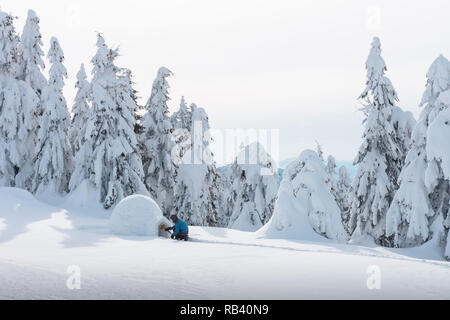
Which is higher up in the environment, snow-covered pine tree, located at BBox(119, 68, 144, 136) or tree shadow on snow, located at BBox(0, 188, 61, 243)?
snow-covered pine tree, located at BBox(119, 68, 144, 136)

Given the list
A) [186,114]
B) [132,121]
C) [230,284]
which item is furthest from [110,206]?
[230,284]

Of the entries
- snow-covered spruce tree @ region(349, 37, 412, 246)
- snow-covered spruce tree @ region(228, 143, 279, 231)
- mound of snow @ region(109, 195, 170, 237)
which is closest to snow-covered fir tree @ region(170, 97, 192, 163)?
snow-covered spruce tree @ region(228, 143, 279, 231)

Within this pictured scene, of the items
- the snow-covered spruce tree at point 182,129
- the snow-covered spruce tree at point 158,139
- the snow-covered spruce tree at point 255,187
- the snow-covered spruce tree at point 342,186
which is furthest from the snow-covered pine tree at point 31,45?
the snow-covered spruce tree at point 342,186

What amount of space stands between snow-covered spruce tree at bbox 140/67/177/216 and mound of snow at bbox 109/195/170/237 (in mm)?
14291

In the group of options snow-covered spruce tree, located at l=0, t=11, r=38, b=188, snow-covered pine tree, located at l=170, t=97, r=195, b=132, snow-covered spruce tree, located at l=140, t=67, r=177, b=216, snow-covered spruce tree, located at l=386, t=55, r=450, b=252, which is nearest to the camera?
snow-covered spruce tree, located at l=386, t=55, r=450, b=252

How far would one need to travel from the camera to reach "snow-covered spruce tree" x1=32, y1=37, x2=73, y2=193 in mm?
29438

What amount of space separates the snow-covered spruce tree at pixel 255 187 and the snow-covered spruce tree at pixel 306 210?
8003 millimetres

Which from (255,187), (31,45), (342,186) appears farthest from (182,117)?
(342,186)

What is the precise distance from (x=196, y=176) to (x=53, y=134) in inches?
395

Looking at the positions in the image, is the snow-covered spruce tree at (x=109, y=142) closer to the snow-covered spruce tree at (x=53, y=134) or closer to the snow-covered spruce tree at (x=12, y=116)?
the snow-covered spruce tree at (x=53, y=134)

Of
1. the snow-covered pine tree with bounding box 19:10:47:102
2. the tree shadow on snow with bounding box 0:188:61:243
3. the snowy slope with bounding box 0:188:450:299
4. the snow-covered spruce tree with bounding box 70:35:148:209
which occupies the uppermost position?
the snow-covered pine tree with bounding box 19:10:47:102

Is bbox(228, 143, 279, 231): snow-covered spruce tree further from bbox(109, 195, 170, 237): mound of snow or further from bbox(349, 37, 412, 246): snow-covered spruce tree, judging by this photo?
bbox(109, 195, 170, 237): mound of snow

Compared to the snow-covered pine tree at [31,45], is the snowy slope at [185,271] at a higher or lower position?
lower

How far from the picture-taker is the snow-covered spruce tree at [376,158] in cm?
2536
